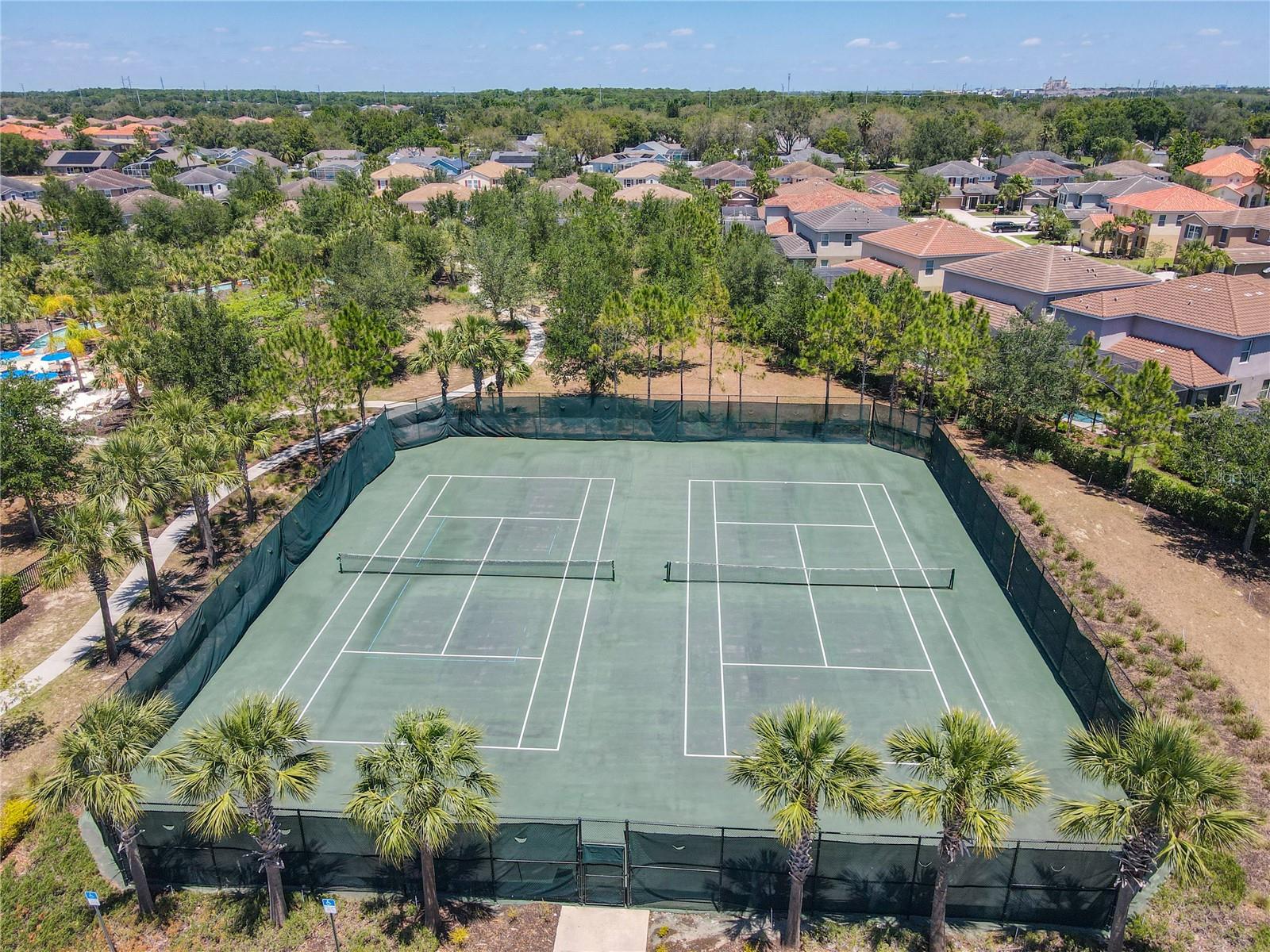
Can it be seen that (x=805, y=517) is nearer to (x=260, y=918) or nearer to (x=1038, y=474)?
(x=1038, y=474)

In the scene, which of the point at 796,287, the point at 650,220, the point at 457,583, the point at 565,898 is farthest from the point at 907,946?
the point at 650,220

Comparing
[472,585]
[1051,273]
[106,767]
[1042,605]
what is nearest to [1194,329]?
[1051,273]

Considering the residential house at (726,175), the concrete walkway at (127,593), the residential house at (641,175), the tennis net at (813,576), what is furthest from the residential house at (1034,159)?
the concrete walkway at (127,593)

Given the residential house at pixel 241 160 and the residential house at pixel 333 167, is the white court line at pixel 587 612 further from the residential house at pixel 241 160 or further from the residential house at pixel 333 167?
the residential house at pixel 241 160

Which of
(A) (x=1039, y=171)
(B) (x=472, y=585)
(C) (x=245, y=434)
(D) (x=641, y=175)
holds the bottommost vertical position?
(B) (x=472, y=585)

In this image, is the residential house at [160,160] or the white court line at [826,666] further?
the residential house at [160,160]

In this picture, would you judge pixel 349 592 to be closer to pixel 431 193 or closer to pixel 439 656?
pixel 439 656
